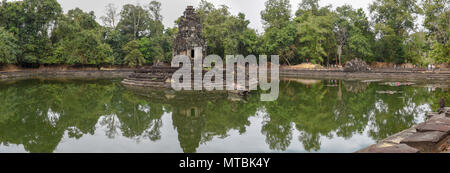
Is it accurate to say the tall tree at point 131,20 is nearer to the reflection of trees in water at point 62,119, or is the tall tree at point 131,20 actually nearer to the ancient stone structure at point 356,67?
the ancient stone structure at point 356,67

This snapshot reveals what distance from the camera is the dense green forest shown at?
33188 millimetres

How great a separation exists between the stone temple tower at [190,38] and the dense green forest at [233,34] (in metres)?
15.9

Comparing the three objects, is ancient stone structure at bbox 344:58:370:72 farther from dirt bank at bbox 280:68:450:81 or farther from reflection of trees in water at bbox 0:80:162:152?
reflection of trees in water at bbox 0:80:162:152

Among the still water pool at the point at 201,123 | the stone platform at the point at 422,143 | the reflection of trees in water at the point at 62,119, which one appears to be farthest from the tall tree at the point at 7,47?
the stone platform at the point at 422,143

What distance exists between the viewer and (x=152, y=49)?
41.8m

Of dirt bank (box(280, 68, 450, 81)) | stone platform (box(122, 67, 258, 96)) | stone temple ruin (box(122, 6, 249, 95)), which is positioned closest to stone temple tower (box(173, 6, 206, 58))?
stone temple ruin (box(122, 6, 249, 95))

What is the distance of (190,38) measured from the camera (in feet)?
74.9

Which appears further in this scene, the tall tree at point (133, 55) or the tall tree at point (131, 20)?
the tall tree at point (131, 20)

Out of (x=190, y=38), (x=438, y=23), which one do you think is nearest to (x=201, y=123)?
(x=190, y=38)

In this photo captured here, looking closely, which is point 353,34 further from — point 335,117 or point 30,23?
point 30,23

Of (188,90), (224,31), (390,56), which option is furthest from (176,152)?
(390,56)

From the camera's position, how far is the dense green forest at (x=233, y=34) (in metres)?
33.2

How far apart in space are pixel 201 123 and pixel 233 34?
32.4 meters

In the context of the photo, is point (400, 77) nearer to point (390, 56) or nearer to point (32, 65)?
point (390, 56)
